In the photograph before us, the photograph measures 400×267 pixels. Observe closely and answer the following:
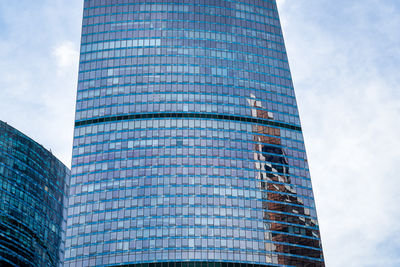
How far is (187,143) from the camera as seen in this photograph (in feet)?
485

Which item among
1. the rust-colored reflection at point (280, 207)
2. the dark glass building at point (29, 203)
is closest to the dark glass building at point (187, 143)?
the rust-colored reflection at point (280, 207)

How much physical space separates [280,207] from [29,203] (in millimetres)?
69058

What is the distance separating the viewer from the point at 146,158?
477 feet

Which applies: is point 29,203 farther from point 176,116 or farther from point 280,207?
point 280,207

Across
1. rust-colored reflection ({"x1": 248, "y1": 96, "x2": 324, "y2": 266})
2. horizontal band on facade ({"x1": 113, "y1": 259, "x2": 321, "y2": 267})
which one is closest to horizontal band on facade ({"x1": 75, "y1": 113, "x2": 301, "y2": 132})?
rust-colored reflection ({"x1": 248, "y1": 96, "x2": 324, "y2": 266})

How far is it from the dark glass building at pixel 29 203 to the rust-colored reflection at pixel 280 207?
63480mm

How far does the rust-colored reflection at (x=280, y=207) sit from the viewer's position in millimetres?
137625

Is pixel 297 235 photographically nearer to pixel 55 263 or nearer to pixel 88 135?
pixel 88 135

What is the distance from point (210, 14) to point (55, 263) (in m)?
84.1

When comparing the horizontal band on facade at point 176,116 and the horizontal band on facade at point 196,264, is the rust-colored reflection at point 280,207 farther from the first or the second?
the horizontal band on facade at point 196,264

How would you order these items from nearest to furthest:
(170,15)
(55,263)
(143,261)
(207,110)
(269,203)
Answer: (143,261), (269,203), (207,110), (170,15), (55,263)

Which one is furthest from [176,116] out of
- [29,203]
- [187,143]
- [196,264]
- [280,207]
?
[29,203]

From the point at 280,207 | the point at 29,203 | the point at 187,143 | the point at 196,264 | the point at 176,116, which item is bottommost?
the point at 196,264

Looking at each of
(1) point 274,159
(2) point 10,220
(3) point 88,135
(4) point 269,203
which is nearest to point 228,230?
(4) point 269,203
